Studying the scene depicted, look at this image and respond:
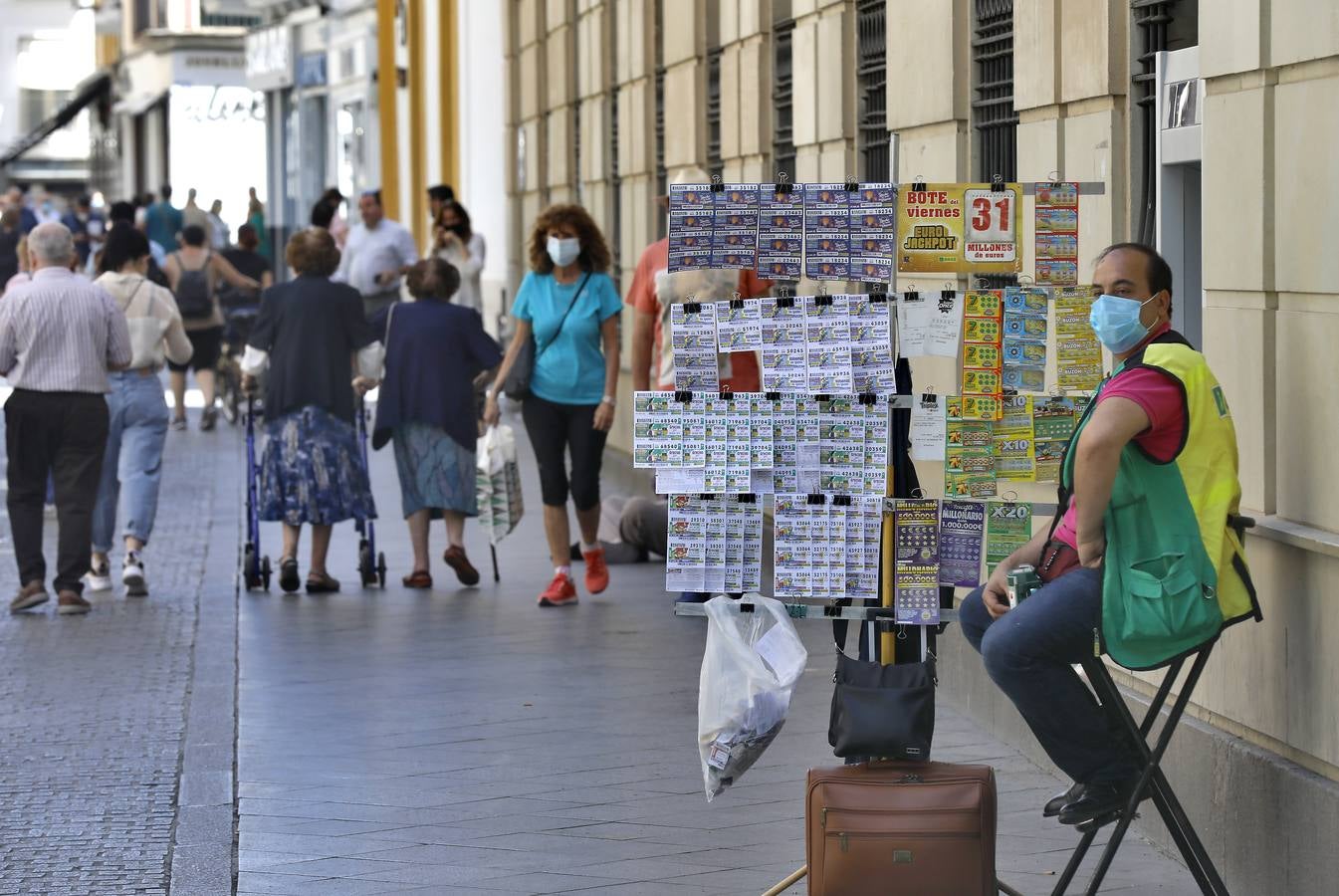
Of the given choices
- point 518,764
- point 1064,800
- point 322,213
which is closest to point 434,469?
point 518,764

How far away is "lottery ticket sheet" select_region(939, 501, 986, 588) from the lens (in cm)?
583

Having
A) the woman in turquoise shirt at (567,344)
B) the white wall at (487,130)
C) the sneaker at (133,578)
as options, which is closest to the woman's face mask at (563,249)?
the woman in turquoise shirt at (567,344)

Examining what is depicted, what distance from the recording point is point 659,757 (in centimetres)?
754

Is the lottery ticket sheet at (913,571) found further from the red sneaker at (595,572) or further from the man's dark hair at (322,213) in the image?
the man's dark hair at (322,213)

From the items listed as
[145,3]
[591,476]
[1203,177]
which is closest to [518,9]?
[591,476]

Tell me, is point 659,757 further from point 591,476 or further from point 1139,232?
point 591,476

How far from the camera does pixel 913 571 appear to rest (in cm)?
580

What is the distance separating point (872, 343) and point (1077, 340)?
Result: 0.67m

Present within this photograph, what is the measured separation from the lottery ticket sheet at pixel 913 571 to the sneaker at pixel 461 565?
5.72 meters

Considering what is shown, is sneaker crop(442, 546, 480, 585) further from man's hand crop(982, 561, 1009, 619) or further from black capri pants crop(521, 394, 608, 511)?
man's hand crop(982, 561, 1009, 619)

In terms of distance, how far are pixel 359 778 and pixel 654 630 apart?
2.98 meters

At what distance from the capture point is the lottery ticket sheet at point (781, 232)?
595 cm

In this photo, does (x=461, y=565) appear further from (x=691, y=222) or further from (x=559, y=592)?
(x=691, y=222)

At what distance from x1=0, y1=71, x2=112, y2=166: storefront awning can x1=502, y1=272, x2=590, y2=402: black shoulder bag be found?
5858cm
